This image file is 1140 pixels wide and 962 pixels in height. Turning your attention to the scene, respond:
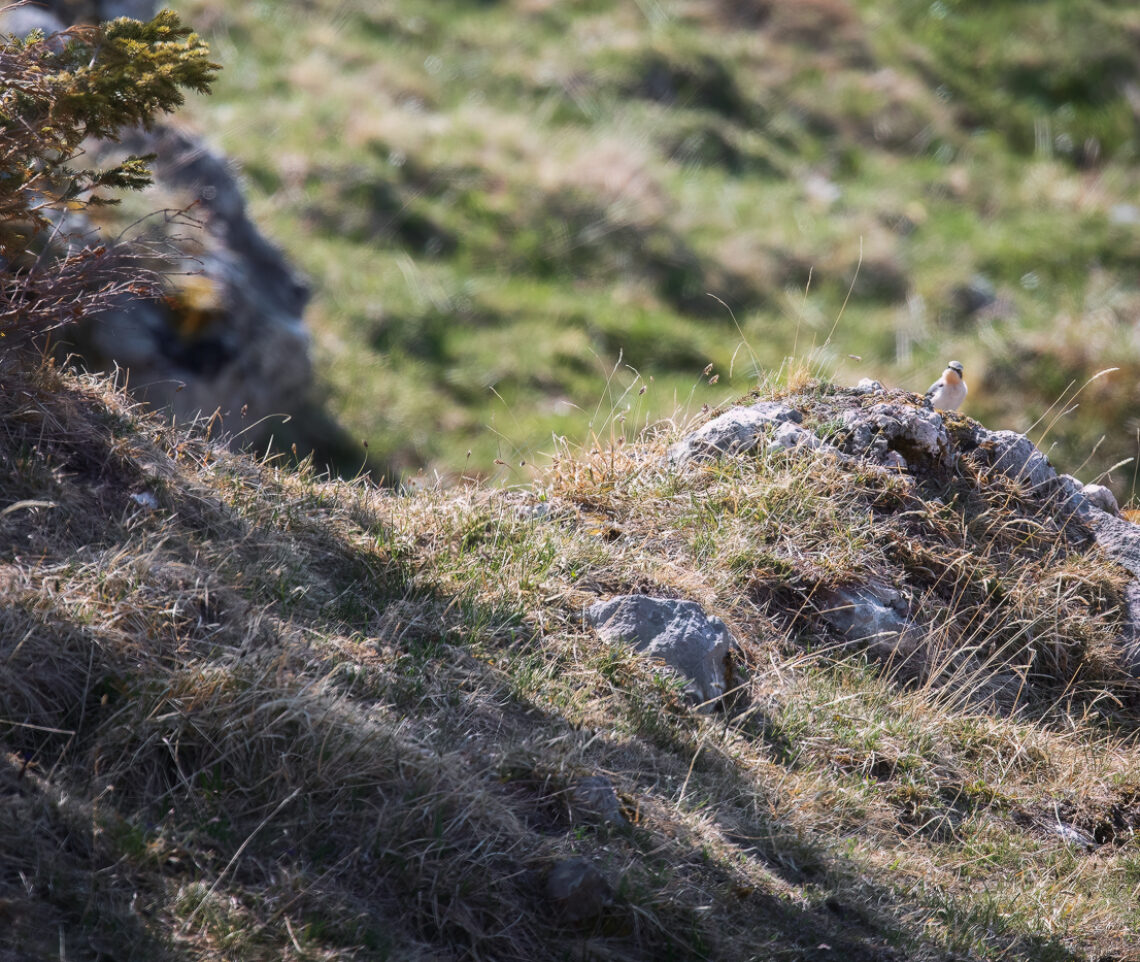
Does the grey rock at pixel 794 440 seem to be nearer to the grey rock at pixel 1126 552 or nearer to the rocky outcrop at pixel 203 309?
the grey rock at pixel 1126 552

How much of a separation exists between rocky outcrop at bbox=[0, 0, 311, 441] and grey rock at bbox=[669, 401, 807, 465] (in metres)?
4.35

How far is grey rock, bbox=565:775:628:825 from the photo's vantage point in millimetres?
3535

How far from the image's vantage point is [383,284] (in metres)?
12.7

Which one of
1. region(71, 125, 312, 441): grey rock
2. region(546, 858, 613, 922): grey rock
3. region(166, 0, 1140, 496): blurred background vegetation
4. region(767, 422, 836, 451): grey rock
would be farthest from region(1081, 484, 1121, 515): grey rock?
region(71, 125, 312, 441): grey rock

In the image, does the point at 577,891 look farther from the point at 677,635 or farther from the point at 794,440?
the point at 794,440

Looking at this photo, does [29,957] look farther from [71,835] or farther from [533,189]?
[533,189]

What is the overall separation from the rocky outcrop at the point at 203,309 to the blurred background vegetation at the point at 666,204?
1.15 metres

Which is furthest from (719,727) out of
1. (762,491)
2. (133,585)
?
(133,585)

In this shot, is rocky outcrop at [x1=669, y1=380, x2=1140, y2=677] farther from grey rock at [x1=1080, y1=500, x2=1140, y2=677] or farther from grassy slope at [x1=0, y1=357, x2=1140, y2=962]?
grassy slope at [x1=0, y1=357, x2=1140, y2=962]

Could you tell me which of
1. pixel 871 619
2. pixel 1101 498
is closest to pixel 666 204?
pixel 1101 498

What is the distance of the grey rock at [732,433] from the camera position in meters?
5.62

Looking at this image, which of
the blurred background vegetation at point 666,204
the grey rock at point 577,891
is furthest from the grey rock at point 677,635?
the blurred background vegetation at point 666,204

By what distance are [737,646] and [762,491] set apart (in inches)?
35.7

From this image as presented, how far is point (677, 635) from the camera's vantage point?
14.5 ft
